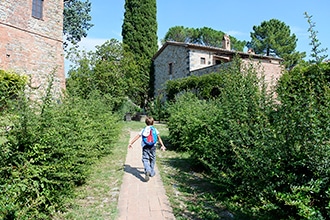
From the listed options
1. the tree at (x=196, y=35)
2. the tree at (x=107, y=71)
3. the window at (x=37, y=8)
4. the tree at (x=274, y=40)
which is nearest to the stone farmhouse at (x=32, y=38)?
the window at (x=37, y=8)

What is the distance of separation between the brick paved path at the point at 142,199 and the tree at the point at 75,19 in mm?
23606

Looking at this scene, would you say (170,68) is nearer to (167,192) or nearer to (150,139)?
(150,139)

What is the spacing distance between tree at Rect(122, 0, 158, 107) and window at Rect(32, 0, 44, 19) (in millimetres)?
11778

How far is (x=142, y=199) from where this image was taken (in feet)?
14.3

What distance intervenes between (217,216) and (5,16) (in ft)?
52.2

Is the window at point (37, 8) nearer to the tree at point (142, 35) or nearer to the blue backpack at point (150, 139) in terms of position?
the tree at point (142, 35)

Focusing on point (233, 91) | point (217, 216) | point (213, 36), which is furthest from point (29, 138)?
point (213, 36)

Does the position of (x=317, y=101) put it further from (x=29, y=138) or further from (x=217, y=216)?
(x=29, y=138)

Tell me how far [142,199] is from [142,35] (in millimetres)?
25933

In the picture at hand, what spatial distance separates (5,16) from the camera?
14500 millimetres

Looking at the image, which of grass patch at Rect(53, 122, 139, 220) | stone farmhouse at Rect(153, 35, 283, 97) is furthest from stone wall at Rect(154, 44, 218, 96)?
grass patch at Rect(53, 122, 139, 220)

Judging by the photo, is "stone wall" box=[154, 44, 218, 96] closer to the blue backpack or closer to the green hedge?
the blue backpack

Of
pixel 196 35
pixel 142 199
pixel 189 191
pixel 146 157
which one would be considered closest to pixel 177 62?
pixel 146 157

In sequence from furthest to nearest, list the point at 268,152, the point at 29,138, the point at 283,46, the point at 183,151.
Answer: the point at 283,46 → the point at 183,151 → the point at 29,138 → the point at 268,152
